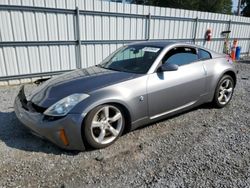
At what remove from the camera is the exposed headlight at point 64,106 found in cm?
255

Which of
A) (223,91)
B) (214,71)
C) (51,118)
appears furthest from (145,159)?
(223,91)

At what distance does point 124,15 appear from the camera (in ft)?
24.3

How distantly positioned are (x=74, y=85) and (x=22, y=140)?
3.75 ft

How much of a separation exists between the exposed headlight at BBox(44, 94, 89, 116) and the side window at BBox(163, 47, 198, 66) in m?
1.56

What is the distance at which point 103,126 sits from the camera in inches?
110

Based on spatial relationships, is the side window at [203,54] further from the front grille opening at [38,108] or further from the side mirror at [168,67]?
the front grille opening at [38,108]

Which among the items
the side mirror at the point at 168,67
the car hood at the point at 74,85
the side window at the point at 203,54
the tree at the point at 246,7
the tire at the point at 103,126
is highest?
the tree at the point at 246,7

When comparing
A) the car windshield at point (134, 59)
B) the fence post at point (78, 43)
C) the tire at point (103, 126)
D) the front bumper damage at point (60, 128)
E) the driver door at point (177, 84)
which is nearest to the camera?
the front bumper damage at point (60, 128)

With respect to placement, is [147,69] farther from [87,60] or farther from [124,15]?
[124,15]

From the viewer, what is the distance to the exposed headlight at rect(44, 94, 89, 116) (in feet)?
8.36

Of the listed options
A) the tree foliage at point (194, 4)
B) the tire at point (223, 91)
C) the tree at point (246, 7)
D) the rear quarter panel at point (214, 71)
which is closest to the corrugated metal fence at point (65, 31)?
the rear quarter panel at point (214, 71)

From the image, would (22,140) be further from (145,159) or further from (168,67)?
(168,67)

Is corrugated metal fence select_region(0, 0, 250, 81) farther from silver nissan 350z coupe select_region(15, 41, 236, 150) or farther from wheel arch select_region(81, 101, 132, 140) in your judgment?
wheel arch select_region(81, 101, 132, 140)

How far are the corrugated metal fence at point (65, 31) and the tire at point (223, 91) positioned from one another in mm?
4372
